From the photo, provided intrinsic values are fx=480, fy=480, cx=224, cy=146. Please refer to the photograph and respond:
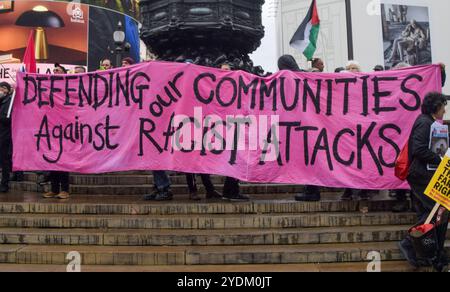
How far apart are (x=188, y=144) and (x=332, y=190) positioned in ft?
9.10

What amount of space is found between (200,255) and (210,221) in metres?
0.83

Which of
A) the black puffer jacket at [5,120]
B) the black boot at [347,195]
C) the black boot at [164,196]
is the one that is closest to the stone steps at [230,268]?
the black boot at [347,195]

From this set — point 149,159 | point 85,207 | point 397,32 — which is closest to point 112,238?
point 85,207

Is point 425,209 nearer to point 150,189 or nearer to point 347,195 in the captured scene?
point 347,195

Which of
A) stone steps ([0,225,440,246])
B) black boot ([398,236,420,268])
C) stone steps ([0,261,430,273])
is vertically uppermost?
stone steps ([0,225,440,246])

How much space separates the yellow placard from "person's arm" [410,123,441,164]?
218 mm

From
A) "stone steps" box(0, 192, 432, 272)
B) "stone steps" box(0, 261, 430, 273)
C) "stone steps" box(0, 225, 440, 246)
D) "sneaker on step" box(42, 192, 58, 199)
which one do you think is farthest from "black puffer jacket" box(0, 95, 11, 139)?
"stone steps" box(0, 261, 430, 273)

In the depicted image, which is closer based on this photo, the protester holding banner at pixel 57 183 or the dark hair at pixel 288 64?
the dark hair at pixel 288 64

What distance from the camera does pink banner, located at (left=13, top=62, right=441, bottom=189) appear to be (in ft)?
21.3

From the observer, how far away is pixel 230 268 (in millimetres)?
4996

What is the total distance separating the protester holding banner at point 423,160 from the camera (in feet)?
16.4

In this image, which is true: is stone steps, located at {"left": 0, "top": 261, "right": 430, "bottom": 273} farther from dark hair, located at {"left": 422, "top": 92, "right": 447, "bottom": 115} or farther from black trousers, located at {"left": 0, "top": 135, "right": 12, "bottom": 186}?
black trousers, located at {"left": 0, "top": 135, "right": 12, "bottom": 186}

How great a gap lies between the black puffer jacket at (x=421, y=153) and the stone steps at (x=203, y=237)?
36.2 inches

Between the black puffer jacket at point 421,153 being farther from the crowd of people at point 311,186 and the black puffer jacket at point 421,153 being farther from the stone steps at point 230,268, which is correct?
the stone steps at point 230,268
